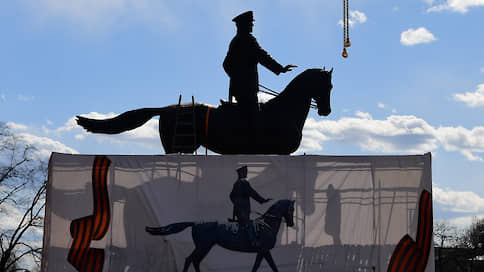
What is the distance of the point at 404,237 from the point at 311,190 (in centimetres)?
171

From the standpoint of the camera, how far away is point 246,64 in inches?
452

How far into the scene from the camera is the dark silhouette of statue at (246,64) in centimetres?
1129

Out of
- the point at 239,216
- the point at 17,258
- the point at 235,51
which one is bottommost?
the point at 17,258

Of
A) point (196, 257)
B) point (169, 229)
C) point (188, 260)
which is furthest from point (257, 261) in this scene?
point (169, 229)

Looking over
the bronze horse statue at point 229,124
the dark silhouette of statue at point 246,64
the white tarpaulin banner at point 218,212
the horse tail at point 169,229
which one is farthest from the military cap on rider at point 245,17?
the horse tail at point 169,229

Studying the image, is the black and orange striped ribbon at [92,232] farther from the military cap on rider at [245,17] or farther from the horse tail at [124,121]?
the military cap on rider at [245,17]

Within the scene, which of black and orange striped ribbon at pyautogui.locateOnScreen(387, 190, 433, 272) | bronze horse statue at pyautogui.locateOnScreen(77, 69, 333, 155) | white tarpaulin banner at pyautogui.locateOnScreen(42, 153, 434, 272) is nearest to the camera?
white tarpaulin banner at pyautogui.locateOnScreen(42, 153, 434, 272)

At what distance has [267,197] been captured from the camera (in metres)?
10.4

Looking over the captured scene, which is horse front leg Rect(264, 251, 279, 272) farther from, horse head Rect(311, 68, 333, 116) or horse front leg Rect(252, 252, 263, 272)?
horse head Rect(311, 68, 333, 116)

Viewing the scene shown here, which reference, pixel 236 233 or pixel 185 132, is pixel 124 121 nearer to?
pixel 185 132

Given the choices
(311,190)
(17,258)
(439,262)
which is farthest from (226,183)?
(439,262)

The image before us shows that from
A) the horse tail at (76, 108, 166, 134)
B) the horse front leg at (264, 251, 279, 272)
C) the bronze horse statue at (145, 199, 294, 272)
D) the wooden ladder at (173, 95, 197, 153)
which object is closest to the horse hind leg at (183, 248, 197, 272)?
the bronze horse statue at (145, 199, 294, 272)

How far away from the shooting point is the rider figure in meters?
10.3

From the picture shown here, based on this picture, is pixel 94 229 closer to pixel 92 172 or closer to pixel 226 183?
pixel 92 172
